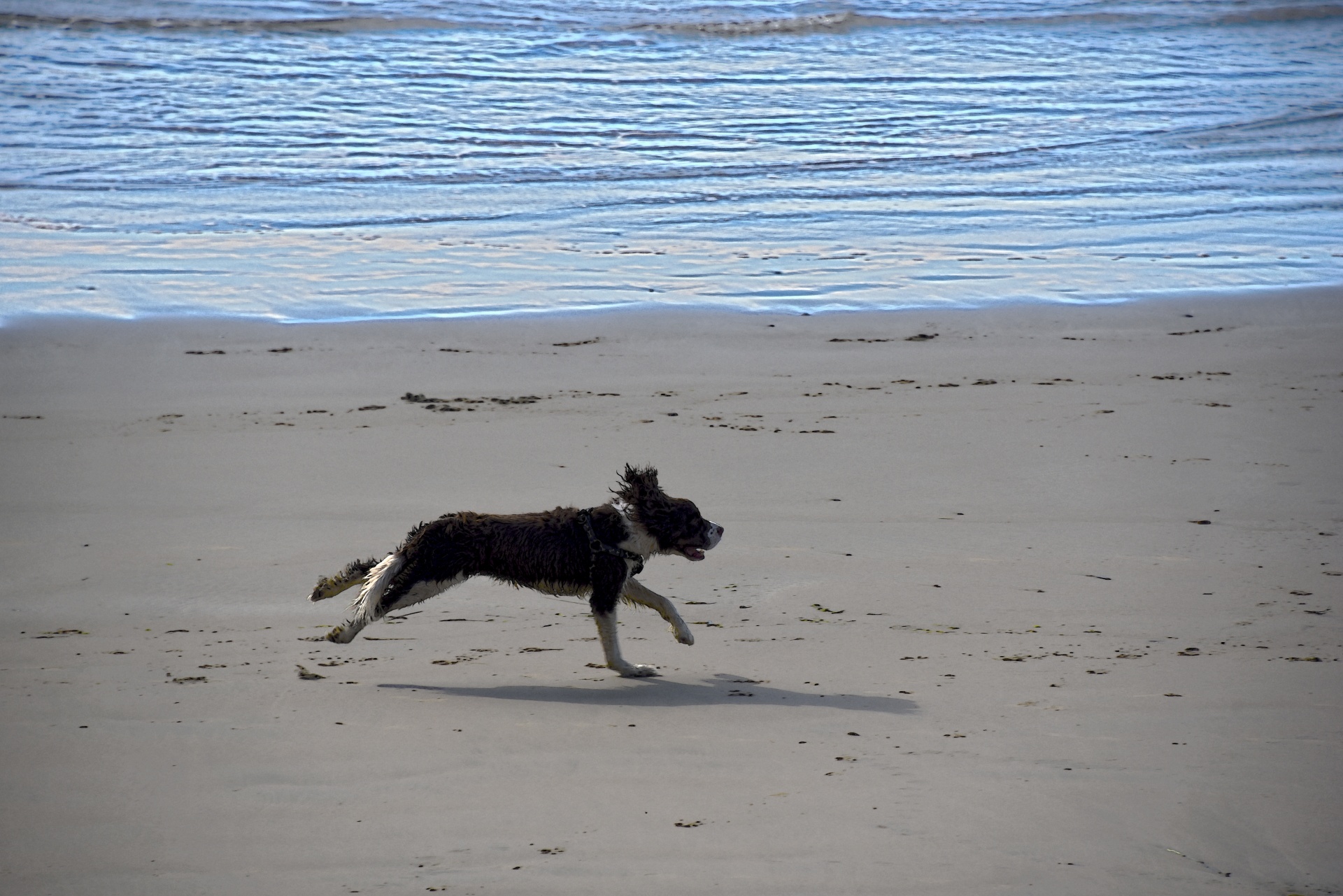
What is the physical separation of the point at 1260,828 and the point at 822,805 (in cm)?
149

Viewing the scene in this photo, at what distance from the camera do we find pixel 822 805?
454 cm

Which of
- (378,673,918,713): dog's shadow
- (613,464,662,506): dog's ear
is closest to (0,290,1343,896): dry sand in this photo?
(378,673,918,713): dog's shadow

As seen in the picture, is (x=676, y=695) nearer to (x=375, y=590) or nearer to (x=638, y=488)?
(x=638, y=488)

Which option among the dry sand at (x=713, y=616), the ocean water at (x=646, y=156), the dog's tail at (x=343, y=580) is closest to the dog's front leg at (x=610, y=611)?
the dry sand at (x=713, y=616)

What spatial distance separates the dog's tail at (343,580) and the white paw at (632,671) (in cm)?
133

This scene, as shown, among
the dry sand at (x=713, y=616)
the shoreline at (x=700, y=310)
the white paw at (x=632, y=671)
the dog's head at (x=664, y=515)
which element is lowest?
the white paw at (x=632, y=671)

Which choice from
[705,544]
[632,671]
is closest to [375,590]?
[632,671]

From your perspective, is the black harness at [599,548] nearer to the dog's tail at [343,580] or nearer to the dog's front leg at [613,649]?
the dog's front leg at [613,649]

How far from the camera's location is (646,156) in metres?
19.0

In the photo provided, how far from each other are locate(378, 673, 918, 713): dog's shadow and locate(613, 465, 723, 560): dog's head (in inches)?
25.8

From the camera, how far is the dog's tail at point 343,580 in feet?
20.7

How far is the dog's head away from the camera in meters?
6.14

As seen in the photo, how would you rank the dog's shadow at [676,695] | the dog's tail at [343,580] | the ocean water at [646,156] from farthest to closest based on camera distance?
the ocean water at [646,156], the dog's tail at [343,580], the dog's shadow at [676,695]

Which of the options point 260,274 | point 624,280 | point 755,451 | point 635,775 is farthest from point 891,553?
→ point 260,274
